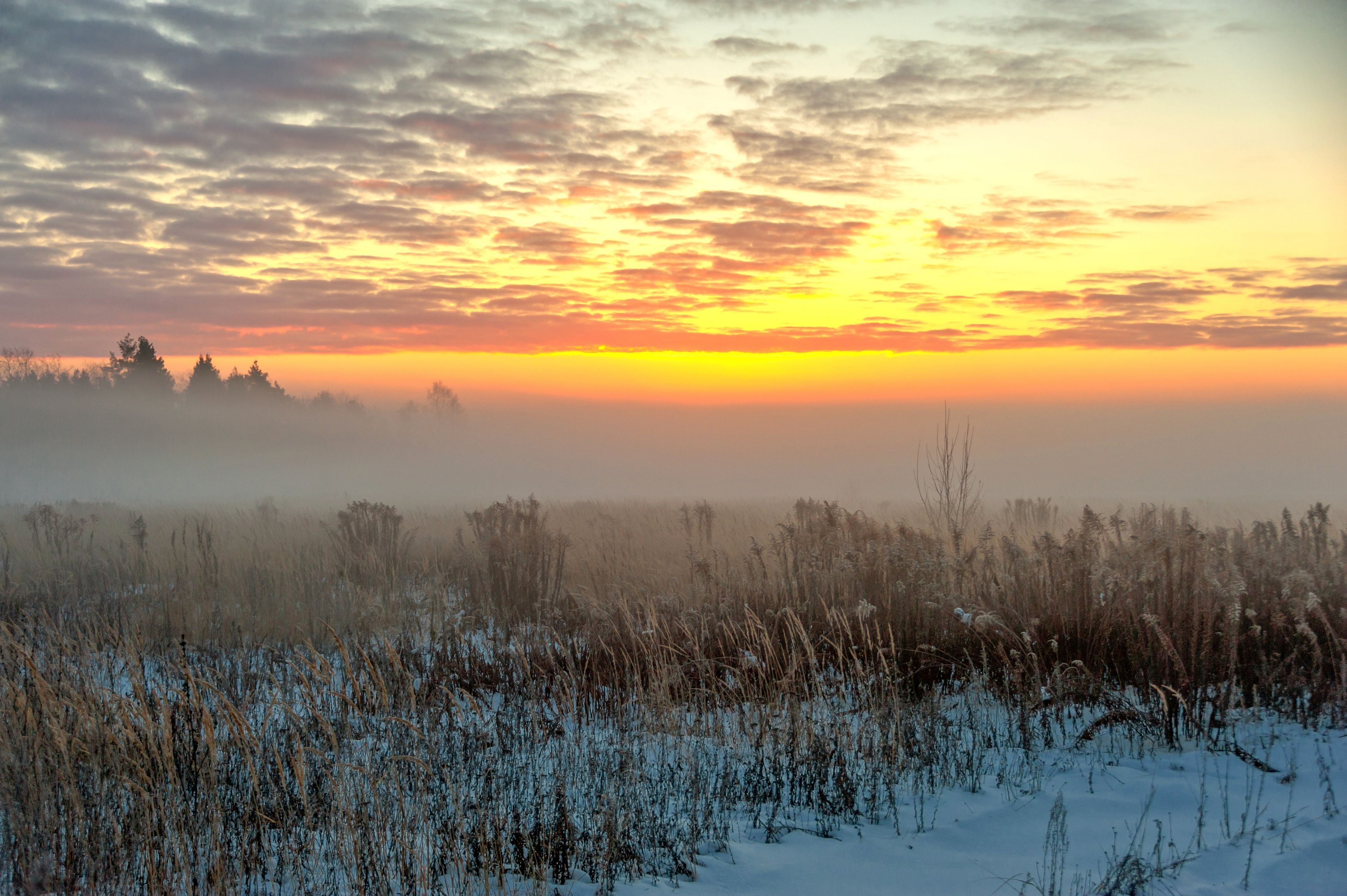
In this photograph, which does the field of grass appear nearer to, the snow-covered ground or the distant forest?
the snow-covered ground

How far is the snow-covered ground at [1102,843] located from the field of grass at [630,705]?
0.04m

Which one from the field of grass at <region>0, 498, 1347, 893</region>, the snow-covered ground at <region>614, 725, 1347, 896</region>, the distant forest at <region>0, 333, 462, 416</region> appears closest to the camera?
the snow-covered ground at <region>614, 725, 1347, 896</region>

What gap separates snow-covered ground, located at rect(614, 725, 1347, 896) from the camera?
292 cm

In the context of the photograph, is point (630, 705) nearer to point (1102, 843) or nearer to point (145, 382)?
point (1102, 843)

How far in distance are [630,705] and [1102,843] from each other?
2.83 meters

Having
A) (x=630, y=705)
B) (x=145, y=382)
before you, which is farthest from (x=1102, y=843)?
(x=145, y=382)

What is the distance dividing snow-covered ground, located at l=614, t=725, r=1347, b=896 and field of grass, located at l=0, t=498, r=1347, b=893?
4 cm

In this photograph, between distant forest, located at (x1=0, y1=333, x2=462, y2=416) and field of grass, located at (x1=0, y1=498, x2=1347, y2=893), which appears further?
A: distant forest, located at (x1=0, y1=333, x2=462, y2=416)

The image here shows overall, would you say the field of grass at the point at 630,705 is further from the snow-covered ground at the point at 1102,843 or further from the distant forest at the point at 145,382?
the distant forest at the point at 145,382

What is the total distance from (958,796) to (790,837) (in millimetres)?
973

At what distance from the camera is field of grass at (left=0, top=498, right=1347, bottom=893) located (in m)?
3.12

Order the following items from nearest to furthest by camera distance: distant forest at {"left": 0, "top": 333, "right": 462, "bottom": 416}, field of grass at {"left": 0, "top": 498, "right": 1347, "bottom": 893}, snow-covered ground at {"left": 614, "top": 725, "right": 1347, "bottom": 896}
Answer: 1. snow-covered ground at {"left": 614, "top": 725, "right": 1347, "bottom": 896}
2. field of grass at {"left": 0, "top": 498, "right": 1347, "bottom": 893}
3. distant forest at {"left": 0, "top": 333, "right": 462, "bottom": 416}

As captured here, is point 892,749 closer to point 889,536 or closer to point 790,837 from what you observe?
point 790,837

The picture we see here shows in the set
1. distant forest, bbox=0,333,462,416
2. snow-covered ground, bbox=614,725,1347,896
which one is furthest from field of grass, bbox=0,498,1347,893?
distant forest, bbox=0,333,462,416
